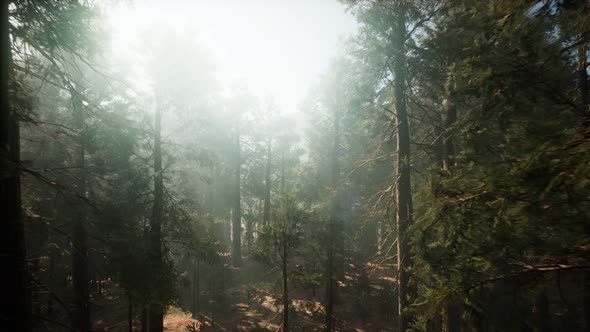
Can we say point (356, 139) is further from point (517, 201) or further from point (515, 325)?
point (517, 201)

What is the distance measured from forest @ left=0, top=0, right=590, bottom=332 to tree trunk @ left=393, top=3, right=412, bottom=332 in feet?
0.21

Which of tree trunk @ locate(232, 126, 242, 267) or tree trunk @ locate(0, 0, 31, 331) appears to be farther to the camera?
tree trunk @ locate(232, 126, 242, 267)

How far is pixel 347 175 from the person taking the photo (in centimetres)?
1015

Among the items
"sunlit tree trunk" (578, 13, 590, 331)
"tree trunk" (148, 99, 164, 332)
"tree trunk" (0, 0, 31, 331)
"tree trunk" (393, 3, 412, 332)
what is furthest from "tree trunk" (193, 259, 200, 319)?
"sunlit tree trunk" (578, 13, 590, 331)

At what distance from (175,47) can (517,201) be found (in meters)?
11.7

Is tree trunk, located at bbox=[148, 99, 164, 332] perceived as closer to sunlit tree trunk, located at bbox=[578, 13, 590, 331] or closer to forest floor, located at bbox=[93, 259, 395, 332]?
forest floor, located at bbox=[93, 259, 395, 332]

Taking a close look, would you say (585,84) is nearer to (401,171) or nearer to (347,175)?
(401,171)

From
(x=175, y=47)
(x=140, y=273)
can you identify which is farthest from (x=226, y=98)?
(x=140, y=273)

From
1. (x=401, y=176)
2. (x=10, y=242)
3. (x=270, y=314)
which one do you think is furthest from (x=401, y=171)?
(x=270, y=314)

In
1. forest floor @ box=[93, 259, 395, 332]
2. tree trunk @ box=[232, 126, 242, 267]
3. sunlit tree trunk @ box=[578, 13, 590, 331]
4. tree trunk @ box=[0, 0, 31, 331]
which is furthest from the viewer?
tree trunk @ box=[232, 126, 242, 267]

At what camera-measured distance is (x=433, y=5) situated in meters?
8.32

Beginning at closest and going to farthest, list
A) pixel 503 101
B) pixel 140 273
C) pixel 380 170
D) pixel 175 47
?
pixel 503 101 → pixel 140 273 → pixel 175 47 → pixel 380 170

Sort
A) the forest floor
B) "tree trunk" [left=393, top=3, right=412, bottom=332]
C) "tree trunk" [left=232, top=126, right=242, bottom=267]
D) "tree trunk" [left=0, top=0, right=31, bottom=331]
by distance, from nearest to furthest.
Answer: "tree trunk" [left=0, top=0, right=31, bottom=331]
"tree trunk" [left=393, top=3, right=412, bottom=332]
the forest floor
"tree trunk" [left=232, top=126, right=242, bottom=267]

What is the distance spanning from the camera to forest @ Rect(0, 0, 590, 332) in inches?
165
